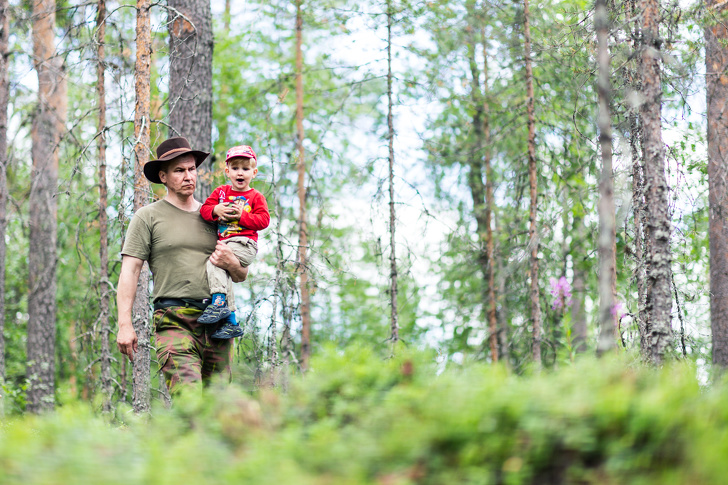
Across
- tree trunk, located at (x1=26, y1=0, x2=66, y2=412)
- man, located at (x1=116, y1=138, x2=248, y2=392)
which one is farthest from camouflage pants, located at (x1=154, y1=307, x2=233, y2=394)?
tree trunk, located at (x1=26, y1=0, x2=66, y2=412)

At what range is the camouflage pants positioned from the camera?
17.8ft

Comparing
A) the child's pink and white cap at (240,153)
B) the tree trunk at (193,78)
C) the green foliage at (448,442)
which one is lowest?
the green foliage at (448,442)

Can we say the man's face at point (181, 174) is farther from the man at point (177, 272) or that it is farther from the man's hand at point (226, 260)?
the man's hand at point (226, 260)

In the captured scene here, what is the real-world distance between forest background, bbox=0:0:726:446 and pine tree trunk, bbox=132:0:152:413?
67 mm

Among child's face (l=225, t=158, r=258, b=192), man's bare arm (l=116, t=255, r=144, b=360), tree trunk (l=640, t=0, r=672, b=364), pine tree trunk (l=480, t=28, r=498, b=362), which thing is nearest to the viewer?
tree trunk (l=640, t=0, r=672, b=364)

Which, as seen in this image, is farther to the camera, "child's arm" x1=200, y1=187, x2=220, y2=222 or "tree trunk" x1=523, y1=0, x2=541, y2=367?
"tree trunk" x1=523, y1=0, x2=541, y2=367

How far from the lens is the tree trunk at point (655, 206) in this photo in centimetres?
532

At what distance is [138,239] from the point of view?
560cm

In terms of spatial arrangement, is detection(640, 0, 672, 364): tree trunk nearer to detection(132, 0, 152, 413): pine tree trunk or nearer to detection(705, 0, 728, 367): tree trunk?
detection(132, 0, 152, 413): pine tree trunk

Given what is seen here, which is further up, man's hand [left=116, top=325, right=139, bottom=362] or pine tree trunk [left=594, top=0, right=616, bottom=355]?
pine tree trunk [left=594, top=0, right=616, bottom=355]

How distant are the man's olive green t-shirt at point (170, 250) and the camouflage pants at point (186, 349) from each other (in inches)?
6.7

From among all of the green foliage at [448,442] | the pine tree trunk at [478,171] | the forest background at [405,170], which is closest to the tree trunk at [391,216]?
the forest background at [405,170]

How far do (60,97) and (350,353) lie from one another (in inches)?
615

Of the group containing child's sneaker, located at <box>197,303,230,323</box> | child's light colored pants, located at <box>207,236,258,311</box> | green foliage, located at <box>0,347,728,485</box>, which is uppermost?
child's light colored pants, located at <box>207,236,258,311</box>
